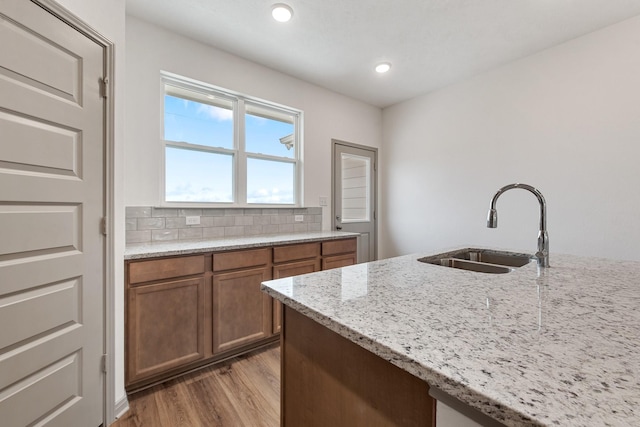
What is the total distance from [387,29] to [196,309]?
9.08 feet

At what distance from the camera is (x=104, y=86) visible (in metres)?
1.53

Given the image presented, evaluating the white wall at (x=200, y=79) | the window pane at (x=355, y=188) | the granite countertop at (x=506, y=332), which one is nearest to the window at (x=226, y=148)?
the white wall at (x=200, y=79)

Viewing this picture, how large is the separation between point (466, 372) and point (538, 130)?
10.5 feet

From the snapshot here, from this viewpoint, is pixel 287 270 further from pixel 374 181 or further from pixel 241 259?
pixel 374 181

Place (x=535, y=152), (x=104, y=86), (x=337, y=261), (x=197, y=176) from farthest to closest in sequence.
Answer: (x=337, y=261), (x=535, y=152), (x=197, y=176), (x=104, y=86)

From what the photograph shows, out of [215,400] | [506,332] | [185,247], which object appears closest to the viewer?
[506,332]

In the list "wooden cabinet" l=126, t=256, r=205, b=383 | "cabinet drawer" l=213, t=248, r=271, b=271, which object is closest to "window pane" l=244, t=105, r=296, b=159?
"cabinet drawer" l=213, t=248, r=271, b=271

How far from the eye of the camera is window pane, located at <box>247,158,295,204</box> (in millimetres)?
3051

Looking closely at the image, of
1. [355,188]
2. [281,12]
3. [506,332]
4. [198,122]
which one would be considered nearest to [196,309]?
[198,122]

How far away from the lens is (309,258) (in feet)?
8.87

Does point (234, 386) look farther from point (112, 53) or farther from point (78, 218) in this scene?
point (112, 53)

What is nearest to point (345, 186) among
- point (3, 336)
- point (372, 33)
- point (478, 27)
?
point (372, 33)

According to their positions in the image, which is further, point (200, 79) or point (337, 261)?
point (337, 261)

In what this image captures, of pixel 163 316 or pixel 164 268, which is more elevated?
pixel 164 268
